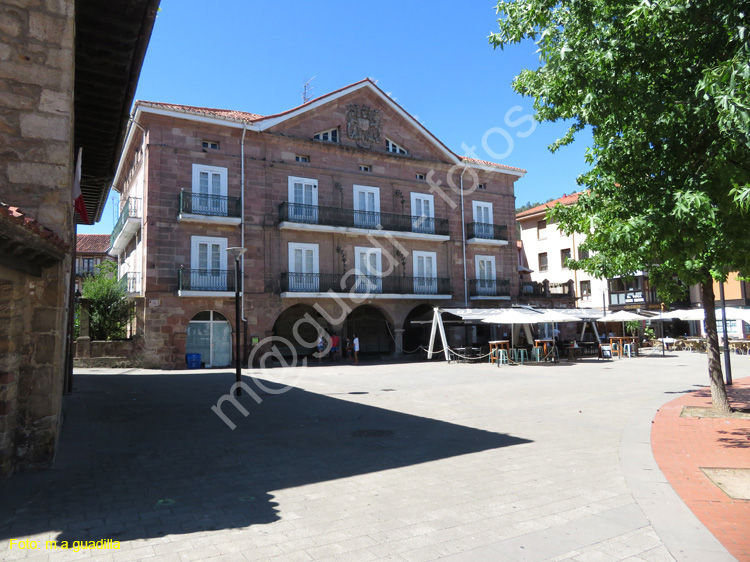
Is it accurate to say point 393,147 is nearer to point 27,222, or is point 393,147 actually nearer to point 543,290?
point 543,290

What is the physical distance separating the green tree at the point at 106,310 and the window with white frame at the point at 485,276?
739 inches

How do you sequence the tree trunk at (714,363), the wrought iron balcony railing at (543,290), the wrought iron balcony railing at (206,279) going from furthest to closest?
the wrought iron balcony railing at (543,290)
the wrought iron balcony railing at (206,279)
the tree trunk at (714,363)

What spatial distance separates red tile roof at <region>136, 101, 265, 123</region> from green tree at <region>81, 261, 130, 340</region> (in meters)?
8.31

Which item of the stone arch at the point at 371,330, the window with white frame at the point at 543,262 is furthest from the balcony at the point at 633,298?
the stone arch at the point at 371,330

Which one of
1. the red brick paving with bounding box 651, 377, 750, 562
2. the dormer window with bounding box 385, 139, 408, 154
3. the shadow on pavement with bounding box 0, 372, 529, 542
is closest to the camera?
the red brick paving with bounding box 651, 377, 750, 562

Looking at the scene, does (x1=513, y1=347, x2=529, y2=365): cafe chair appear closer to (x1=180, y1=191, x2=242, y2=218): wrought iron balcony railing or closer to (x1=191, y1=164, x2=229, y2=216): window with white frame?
(x1=180, y1=191, x2=242, y2=218): wrought iron balcony railing

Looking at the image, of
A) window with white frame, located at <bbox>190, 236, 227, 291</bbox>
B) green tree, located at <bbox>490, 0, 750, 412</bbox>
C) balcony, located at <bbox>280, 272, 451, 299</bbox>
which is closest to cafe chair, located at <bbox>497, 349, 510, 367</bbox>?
balcony, located at <bbox>280, 272, 451, 299</bbox>

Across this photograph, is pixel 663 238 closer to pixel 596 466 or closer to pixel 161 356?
pixel 596 466

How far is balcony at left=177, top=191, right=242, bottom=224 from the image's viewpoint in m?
22.7

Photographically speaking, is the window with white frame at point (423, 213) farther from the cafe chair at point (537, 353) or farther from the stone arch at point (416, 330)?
the cafe chair at point (537, 353)

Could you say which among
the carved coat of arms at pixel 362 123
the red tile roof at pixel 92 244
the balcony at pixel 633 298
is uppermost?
the carved coat of arms at pixel 362 123

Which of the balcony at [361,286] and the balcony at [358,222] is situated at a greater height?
the balcony at [358,222]

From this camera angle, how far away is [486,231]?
31.2 meters

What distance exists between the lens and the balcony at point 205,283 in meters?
22.3
